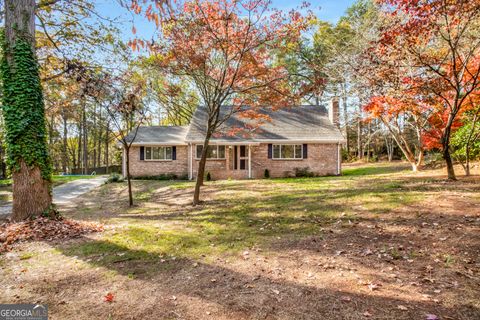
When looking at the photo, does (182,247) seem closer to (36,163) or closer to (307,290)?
(307,290)

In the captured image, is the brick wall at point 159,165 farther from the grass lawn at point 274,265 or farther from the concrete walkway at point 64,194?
the grass lawn at point 274,265

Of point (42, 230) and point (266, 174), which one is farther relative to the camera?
point (266, 174)

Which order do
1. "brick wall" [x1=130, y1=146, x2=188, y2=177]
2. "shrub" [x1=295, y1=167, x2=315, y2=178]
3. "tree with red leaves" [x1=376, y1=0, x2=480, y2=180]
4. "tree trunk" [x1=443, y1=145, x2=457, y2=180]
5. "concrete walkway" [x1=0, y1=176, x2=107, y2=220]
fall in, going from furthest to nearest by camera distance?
"brick wall" [x1=130, y1=146, x2=188, y2=177], "shrub" [x1=295, y1=167, x2=315, y2=178], "concrete walkway" [x1=0, y1=176, x2=107, y2=220], "tree trunk" [x1=443, y1=145, x2=457, y2=180], "tree with red leaves" [x1=376, y1=0, x2=480, y2=180]

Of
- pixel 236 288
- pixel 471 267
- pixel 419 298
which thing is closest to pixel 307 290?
pixel 236 288

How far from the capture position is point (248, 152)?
18.5 metres

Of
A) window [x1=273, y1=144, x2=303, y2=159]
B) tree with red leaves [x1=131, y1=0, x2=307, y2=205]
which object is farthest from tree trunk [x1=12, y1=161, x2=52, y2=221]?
window [x1=273, y1=144, x2=303, y2=159]

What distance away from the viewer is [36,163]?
6320 mm

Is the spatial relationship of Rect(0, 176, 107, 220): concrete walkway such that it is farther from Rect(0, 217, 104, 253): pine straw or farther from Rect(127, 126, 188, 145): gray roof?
Rect(127, 126, 188, 145): gray roof

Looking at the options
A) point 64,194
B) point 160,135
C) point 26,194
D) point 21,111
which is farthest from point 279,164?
point 21,111

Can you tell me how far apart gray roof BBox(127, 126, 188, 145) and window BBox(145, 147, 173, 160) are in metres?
0.56

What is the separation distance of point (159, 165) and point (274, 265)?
16347mm

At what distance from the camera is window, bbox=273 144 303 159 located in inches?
730

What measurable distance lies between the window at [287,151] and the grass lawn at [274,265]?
11.4 meters

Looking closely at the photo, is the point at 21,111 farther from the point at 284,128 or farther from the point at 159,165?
the point at 284,128
